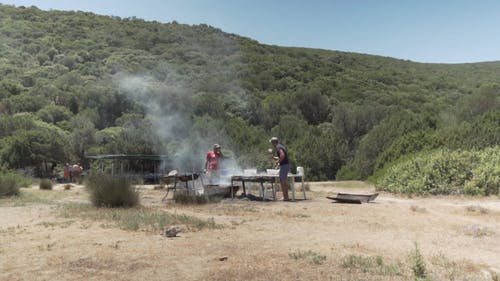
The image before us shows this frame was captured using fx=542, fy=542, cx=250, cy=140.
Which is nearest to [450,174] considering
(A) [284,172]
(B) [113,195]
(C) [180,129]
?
(A) [284,172]

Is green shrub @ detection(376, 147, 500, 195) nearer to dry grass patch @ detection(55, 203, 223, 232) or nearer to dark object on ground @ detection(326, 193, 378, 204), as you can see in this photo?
dark object on ground @ detection(326, 193, 378, 204)

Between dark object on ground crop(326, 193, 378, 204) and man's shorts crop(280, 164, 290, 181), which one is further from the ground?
man's shorts crop(280, 164, 290, 181)

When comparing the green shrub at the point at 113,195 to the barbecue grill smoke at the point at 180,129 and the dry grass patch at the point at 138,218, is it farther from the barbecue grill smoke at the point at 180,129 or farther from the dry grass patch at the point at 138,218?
the barbecue grill smoke at the point at 180,129

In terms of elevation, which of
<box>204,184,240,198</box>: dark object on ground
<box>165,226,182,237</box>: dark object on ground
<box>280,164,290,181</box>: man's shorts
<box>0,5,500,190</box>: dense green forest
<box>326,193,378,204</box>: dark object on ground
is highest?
<box>0,5,500,190</box>: dense green forest

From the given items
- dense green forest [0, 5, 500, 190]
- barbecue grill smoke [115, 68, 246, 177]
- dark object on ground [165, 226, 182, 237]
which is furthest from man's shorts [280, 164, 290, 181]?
dense green forest [0, 5, 500, 190]

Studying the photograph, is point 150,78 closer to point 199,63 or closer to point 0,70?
point 199,63

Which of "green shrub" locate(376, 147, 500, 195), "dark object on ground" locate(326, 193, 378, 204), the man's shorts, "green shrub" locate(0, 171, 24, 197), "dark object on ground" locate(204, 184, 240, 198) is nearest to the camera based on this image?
"dark object on ground" locate(326, 193, 378, 204)

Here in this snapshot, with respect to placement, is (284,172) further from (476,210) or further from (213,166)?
(476,210)

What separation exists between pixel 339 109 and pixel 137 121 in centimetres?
1401

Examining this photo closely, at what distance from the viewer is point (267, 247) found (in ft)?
19.6

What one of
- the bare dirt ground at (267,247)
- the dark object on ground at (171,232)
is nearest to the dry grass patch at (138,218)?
the bare dirt ground at (267,247)

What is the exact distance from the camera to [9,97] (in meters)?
41.9

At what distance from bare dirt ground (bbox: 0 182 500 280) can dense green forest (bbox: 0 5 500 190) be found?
8694mm

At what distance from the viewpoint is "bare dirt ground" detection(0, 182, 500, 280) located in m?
4.84
